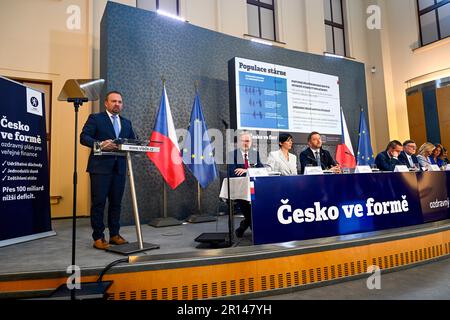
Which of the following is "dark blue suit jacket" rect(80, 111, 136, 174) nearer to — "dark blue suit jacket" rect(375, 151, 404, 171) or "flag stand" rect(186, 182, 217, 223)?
"flag stand" rect(186, 182, 217, 223)

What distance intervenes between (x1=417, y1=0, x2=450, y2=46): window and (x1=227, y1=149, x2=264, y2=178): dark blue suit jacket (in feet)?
17.2

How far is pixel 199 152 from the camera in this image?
4121 mm

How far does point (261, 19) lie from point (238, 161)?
4.25 meters

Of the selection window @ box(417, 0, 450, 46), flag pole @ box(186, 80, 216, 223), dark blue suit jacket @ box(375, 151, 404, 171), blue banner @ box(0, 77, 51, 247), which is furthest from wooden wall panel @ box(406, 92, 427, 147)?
blue banner @ box(0, 77, 51, 247)

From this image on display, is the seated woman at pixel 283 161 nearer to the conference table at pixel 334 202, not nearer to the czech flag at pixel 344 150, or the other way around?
the conference table at pixel 334 202

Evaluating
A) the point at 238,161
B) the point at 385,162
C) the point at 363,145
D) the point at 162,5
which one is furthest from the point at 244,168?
the point at 363,145

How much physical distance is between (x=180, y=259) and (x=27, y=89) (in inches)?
99.4

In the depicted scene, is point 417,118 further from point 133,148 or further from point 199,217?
point 133,148

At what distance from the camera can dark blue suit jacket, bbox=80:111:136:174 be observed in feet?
7.94

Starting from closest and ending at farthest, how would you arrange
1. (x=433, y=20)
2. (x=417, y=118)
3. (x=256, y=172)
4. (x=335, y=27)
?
(x=256, y=172) < (x=433, y=20) < (x=417, y=118) < (x=335, y=27)

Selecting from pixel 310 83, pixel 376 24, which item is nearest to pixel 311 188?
pixel 310 83

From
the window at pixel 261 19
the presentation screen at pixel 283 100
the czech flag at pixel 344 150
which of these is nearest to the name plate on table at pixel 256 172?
the presentation screen at pixel 283 100

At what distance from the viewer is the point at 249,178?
7.54 feet
